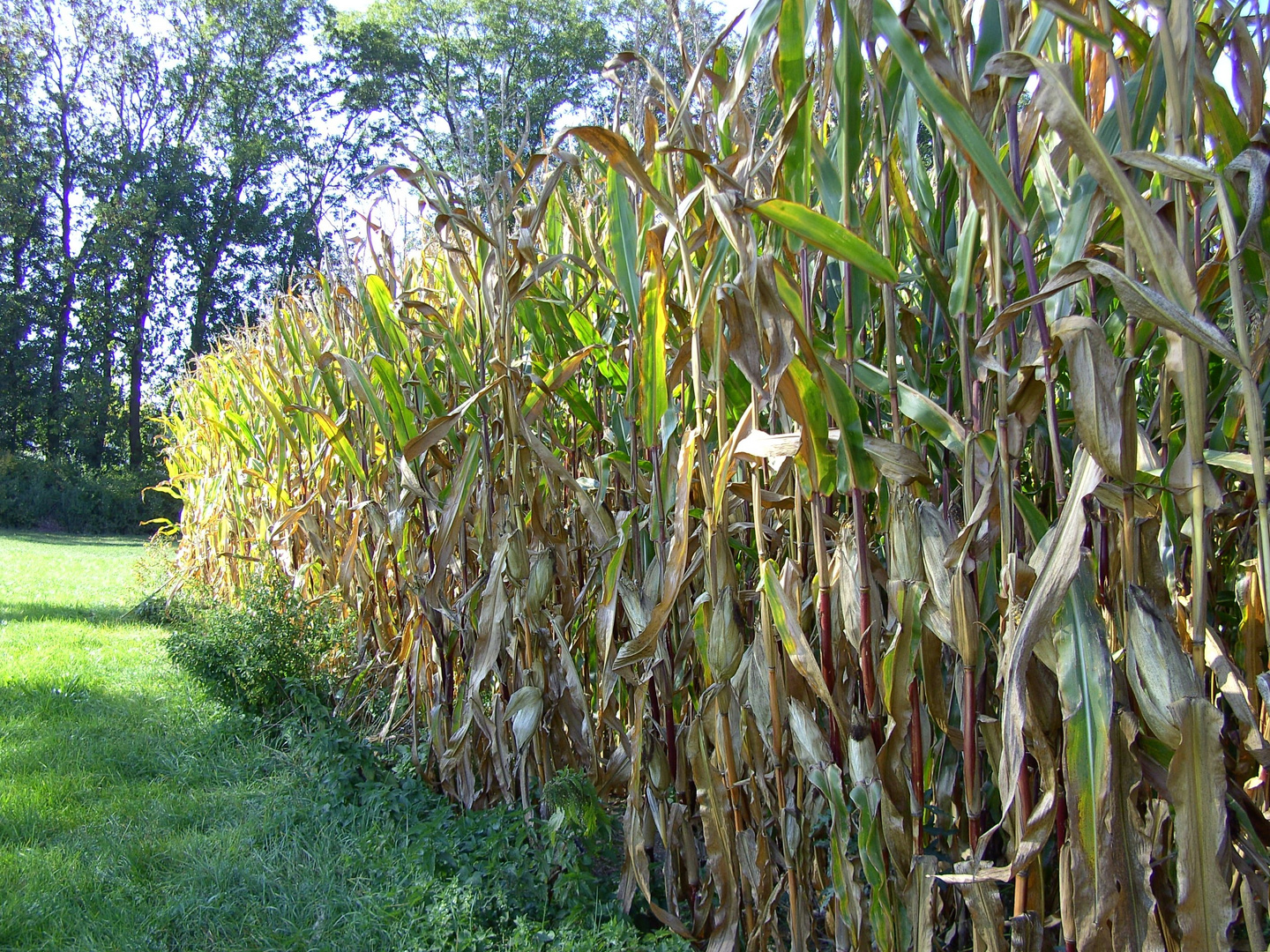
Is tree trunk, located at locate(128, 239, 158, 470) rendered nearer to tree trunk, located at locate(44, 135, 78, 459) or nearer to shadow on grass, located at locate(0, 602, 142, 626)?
tree trunk, located at locate(44, 135, 78, 459)

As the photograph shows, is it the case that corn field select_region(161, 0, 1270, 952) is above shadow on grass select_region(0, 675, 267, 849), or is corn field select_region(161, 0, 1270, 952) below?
above

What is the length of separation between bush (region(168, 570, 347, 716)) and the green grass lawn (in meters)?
0.15

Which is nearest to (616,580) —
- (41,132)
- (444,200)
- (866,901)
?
Answer: (866,901)

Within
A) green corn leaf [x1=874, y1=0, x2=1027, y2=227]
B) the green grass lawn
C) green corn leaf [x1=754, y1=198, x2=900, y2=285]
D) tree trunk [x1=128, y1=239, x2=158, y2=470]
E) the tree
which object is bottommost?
the green grass lawn

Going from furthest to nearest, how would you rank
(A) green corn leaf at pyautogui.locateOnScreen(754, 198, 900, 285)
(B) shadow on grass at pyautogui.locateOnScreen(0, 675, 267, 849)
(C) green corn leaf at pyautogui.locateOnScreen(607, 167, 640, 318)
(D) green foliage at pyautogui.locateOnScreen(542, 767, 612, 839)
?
(B) shadow on grass at pyautogui.locateOnScreen(0, 675, 267, 849) < (D) green foliage at pyautogui.locateOnScreen(542, 767, 612, 839) < (C) green corn leaf at pyautogui.locateOnScreen(607, 167, 640, 318) < (A) green corn leaf at pyautogui.locateOnScreen(754, 198, 900, 285)

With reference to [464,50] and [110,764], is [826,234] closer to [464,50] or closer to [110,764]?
[110,764]

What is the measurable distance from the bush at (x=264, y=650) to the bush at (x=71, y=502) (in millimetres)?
14590

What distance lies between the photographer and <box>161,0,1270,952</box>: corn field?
1.03 meters

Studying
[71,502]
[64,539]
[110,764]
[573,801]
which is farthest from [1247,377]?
[71,502]

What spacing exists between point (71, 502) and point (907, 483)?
19.3 metres

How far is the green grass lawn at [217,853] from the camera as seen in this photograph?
1897mm

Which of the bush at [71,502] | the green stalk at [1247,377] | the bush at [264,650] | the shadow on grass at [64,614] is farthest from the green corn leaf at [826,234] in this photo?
the bush at [71,502]

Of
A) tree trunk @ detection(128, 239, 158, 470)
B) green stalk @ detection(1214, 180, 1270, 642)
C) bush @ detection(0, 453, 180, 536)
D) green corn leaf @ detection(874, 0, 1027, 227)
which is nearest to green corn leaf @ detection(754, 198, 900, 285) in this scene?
green corn leaf @ detection(874, 0, 1027, 227)

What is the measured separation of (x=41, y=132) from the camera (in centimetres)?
2152
